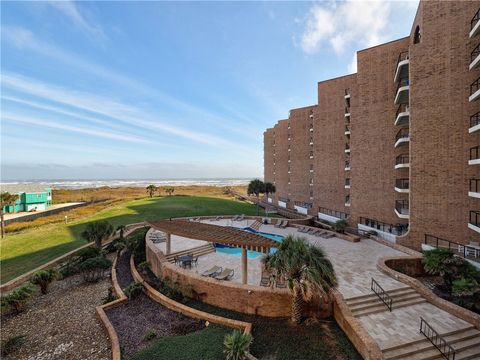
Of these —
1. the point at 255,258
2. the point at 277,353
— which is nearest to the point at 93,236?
the point at 255,258

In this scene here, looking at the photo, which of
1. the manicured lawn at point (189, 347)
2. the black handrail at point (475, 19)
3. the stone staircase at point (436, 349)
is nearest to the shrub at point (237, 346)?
the manicured lawn at point (189, 347)

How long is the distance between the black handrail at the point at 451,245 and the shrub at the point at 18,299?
85.4ft

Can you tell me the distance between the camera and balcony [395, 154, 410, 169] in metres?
20.8

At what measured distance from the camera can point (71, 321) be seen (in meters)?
10.9

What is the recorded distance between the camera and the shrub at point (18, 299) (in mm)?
11504

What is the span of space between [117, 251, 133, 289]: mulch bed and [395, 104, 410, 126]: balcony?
2707 centimetres

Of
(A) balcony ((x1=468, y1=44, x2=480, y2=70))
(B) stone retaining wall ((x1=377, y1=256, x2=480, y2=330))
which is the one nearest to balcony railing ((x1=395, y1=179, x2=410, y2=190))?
(B) stone retaining wall ((x1=377, y1=256, x2=480, y2=330))

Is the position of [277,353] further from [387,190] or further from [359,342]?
[387,190]

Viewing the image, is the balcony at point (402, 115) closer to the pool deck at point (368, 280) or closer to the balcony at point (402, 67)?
the balcony at point (402, 67)

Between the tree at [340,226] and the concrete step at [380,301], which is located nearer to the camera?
the concrete step at [380,301]

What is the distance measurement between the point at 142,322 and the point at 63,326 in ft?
12.8

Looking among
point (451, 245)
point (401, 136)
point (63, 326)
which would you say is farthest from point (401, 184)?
point (63, 326)

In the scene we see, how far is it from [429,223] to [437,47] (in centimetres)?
1344

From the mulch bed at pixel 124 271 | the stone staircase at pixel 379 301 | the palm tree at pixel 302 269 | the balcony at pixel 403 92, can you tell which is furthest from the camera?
the balcony at pixel 403 92
